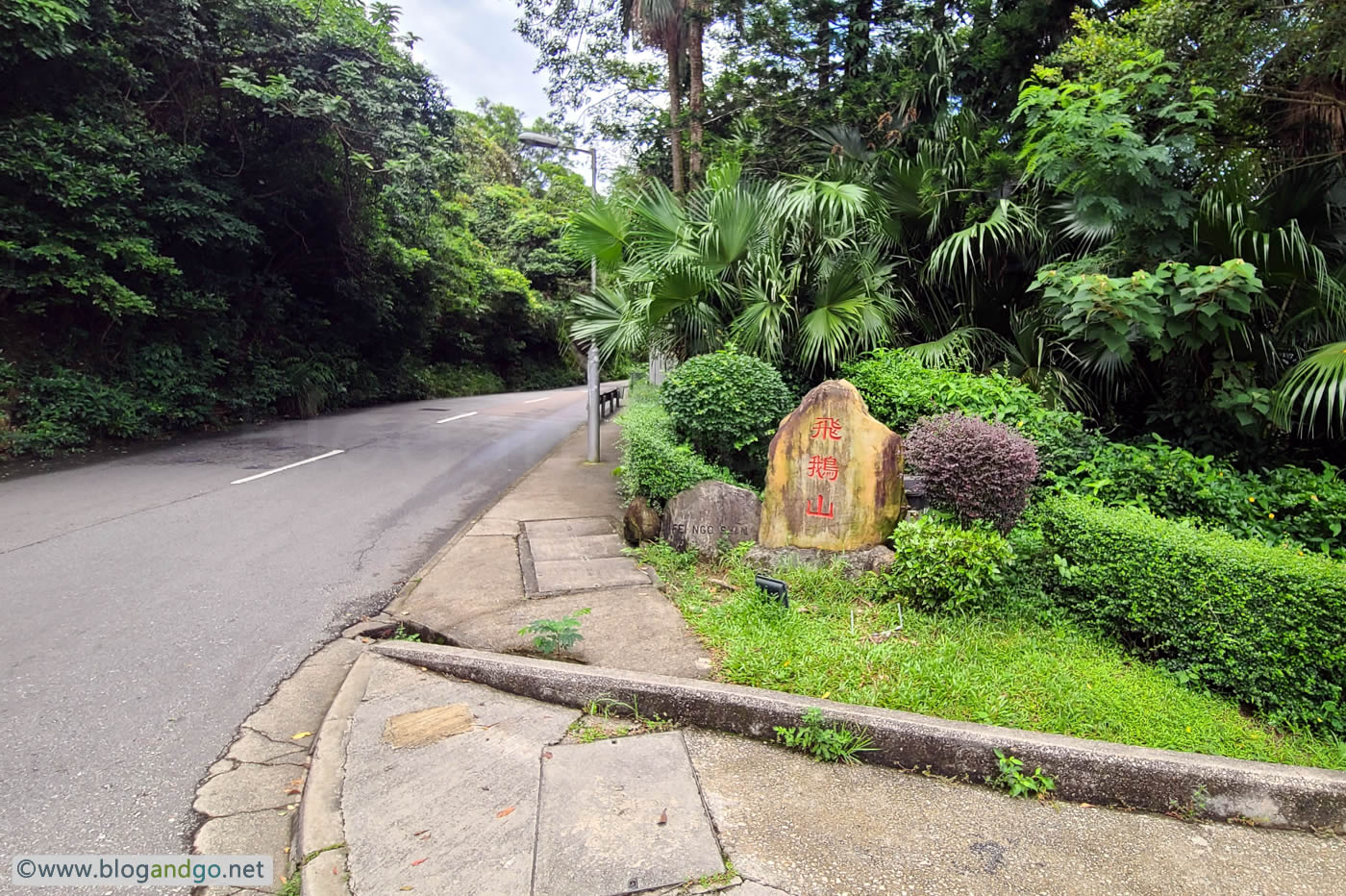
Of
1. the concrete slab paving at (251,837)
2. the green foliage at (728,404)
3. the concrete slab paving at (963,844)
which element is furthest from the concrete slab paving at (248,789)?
the green foliage at (728,404)

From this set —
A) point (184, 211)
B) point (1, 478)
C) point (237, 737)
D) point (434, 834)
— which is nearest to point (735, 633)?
point (434, 834)

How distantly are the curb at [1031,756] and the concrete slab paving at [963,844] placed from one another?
7 cm

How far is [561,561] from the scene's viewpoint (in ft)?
18.2

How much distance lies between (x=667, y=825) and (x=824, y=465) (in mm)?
2868

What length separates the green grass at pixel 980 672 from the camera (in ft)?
9.91

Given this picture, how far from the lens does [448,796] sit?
8.77ft

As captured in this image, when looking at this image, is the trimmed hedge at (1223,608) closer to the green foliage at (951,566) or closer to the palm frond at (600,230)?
the green foliage at (951,566)

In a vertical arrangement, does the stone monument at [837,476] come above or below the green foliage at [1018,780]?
above

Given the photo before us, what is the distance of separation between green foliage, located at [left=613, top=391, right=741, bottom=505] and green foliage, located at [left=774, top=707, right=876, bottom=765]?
8.79 ft

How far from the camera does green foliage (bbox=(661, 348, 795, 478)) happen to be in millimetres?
5859

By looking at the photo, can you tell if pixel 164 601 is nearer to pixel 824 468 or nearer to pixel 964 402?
pixel 824 468

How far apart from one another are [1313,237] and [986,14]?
493cm

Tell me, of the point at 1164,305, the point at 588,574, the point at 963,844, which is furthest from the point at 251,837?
the point at 1164,305

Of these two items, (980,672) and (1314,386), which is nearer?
(980,672)
